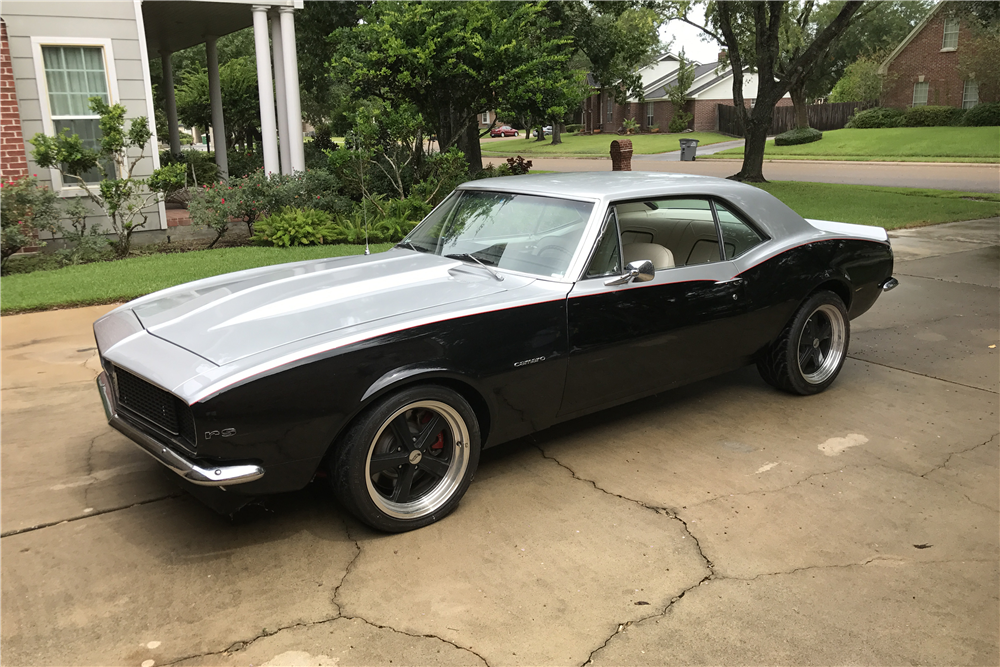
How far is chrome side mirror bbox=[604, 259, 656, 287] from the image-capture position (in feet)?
13.0

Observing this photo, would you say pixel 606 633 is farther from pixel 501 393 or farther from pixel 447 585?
pixel 501 393

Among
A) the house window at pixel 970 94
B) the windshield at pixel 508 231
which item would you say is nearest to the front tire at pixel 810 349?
the windshield at pixel 508 231

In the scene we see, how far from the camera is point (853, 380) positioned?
18.6 ft

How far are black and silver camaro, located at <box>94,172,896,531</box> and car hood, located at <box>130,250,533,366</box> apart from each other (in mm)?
15

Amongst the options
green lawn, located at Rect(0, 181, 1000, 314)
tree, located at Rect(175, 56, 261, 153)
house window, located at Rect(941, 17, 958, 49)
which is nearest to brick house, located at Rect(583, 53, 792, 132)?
house window, located at Rect(941, 17, 958, 49)

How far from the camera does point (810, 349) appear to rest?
210 inches

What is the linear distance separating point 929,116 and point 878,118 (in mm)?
2529

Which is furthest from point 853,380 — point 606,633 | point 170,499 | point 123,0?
point 123,0

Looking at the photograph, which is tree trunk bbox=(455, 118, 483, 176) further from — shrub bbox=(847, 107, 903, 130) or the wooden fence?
the wooden fence

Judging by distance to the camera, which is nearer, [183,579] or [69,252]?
[183,579]

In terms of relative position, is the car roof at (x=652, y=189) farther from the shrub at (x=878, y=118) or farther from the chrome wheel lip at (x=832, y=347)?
the shrub at (x=878, y=118)

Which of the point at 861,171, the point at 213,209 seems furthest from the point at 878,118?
the point at 213,209

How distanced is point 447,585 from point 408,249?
7.53ft

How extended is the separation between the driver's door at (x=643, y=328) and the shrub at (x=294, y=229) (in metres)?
7.28
